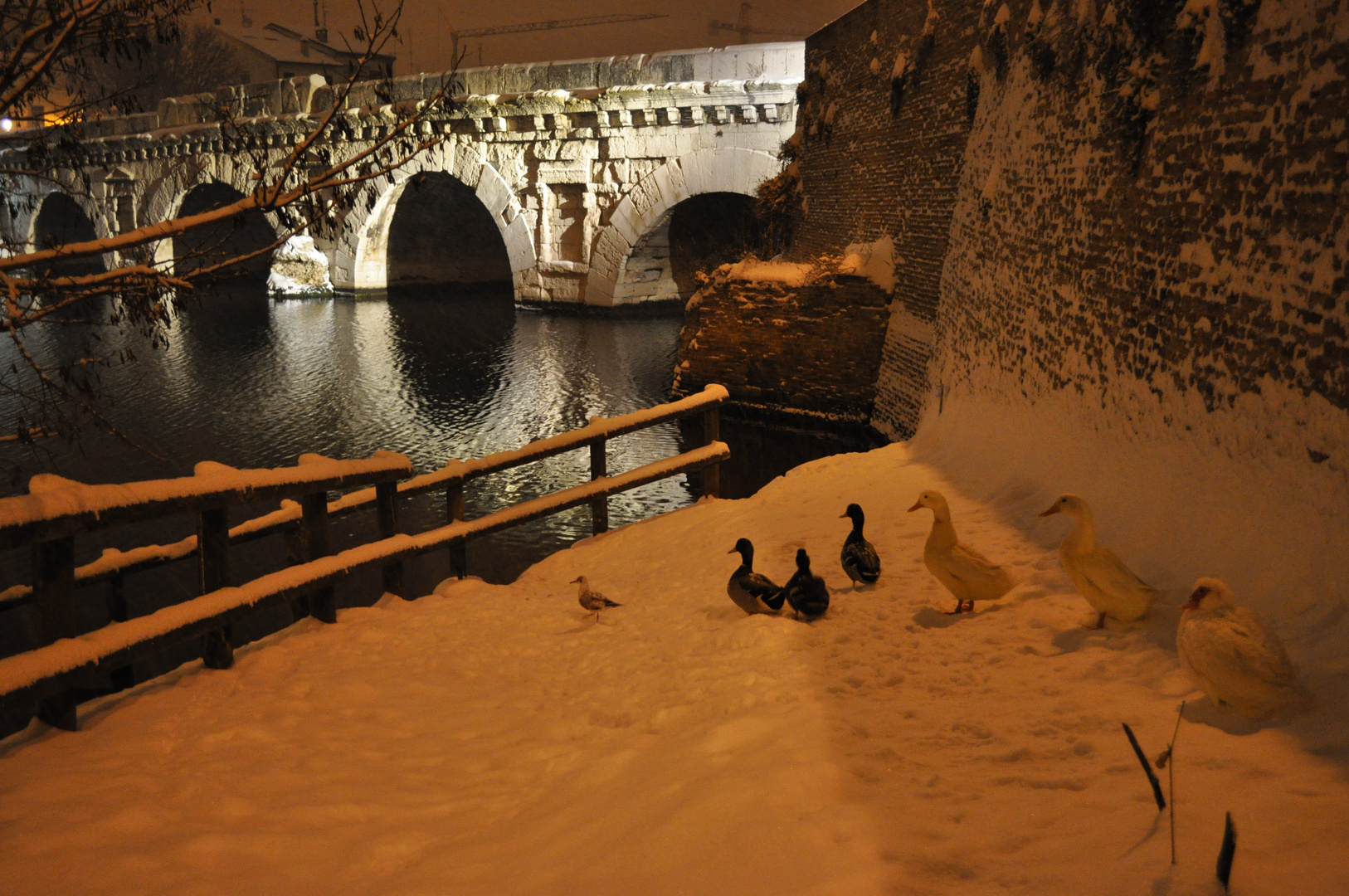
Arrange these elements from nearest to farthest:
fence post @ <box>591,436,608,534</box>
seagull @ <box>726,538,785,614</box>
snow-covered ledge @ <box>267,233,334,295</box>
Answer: seagull @ <box>726,538,785,614</box> → fence post @ <box>591,436,608,534</box> → snow-covered ledge @ <box>267,233,334,295</box>

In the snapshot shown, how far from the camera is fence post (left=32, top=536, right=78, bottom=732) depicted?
360cm

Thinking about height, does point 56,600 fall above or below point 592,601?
above

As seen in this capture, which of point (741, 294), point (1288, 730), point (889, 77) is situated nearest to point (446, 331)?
point (741, 294)

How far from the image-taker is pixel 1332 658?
130 inches

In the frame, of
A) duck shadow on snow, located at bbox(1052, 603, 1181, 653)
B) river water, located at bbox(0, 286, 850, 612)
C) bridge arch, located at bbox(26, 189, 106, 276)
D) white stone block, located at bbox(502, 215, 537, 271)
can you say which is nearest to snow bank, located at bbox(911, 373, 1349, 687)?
duck shadow on snow, located at bbox(1052, 603, 1181, 653)

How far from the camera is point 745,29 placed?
1603 inches

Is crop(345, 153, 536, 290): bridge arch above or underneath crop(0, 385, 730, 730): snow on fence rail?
above

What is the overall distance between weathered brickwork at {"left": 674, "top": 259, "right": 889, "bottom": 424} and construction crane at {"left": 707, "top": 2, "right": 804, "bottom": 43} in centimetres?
3073

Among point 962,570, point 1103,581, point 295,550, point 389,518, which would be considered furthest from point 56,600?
point 1103,581

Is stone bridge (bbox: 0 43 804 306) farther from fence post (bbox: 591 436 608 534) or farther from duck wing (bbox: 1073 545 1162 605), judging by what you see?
duck wing (bbox: 1073 545 1162 605)

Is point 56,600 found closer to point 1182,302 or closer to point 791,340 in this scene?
point 1182,302

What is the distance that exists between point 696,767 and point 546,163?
21.3 metres

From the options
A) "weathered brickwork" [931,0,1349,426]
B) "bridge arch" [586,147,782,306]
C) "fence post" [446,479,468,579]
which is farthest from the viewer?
"bridge arch" [586,147,782,306]

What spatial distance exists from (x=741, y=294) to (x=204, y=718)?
10009 mm
